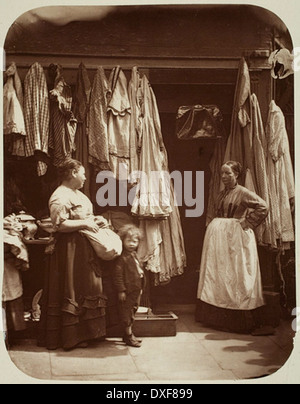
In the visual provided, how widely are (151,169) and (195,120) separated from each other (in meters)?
0.37

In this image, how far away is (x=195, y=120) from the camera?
351 centimetres

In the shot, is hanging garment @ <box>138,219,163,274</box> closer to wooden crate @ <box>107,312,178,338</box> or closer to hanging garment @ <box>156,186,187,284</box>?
hanging garment @ <box>156,186,187,284</box>

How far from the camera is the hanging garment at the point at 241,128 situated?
3.50 m

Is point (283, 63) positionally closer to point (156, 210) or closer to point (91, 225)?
point (156, 210)

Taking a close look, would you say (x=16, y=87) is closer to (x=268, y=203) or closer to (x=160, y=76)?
(x=160, y=76)

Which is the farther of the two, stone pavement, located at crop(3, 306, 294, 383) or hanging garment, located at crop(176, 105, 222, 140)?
hanging garment, located at crop(176, 105, 222, 140)

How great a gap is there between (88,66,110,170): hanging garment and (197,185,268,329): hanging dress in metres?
0.70

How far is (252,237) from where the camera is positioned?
3.51 meters

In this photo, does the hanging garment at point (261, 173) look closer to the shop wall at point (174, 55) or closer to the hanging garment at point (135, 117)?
the shop wall at point (174, 55)

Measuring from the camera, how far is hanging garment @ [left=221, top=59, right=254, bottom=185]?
11.5 ft

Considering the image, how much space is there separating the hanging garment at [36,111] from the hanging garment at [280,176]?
1.25 meters

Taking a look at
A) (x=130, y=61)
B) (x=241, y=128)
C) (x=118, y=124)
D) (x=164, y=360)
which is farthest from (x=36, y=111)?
(x=164, y=360)

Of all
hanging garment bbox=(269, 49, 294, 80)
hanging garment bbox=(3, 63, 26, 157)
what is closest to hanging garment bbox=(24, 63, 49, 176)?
hanging garment bbox=(3, 63, 26, 157)

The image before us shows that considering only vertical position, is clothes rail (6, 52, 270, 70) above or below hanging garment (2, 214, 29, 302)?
above
